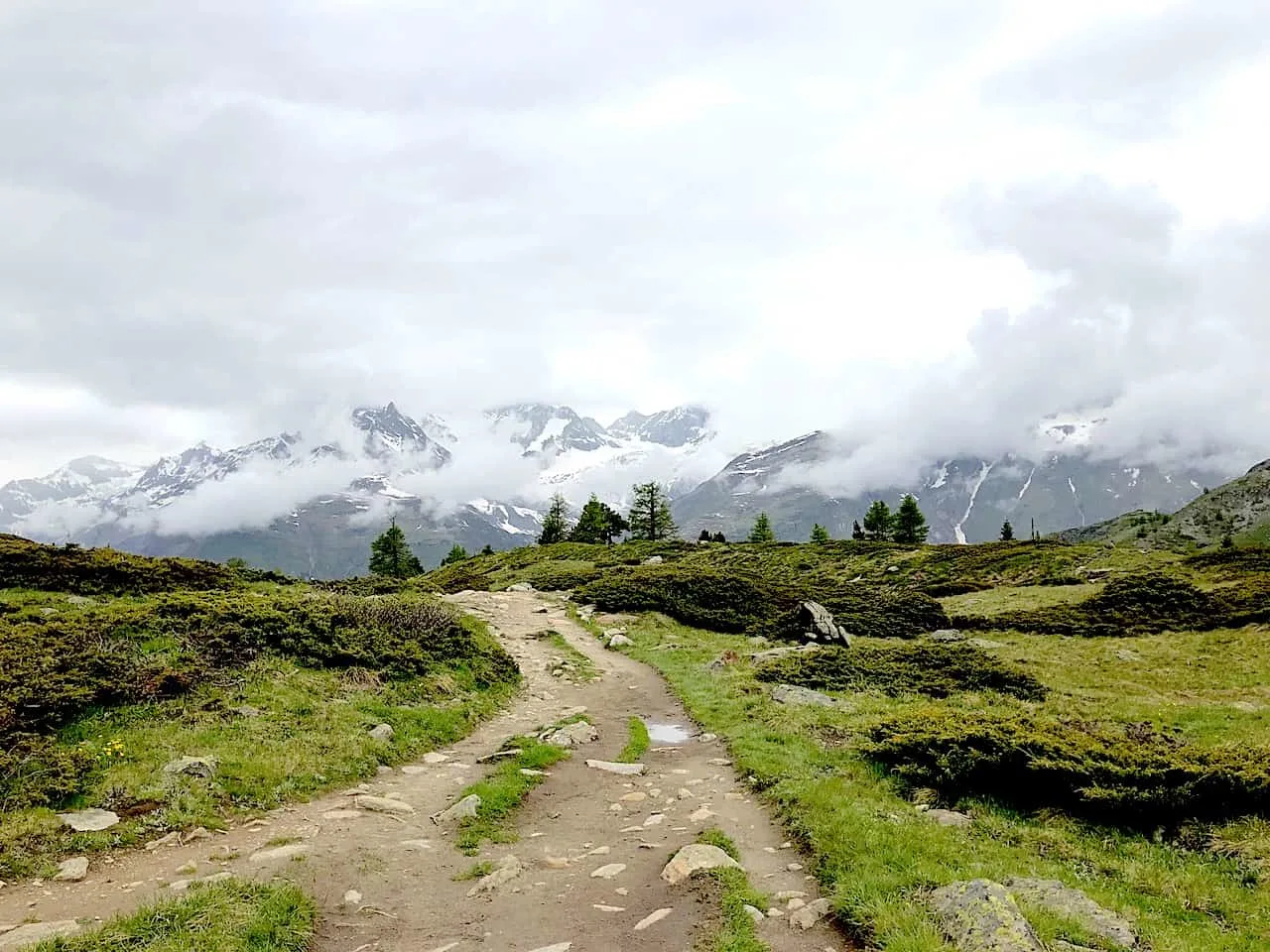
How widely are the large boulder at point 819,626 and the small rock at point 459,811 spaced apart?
21.8 metres

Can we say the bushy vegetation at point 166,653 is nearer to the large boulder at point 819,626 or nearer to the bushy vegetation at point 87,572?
the bushy vegetation at point 87,572

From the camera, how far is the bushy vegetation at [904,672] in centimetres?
2223

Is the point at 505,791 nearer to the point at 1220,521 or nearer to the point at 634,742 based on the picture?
the point at 634,742

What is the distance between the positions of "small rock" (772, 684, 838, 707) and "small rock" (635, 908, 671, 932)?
11443 millimetres

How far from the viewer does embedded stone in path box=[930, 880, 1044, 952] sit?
730 centimetres

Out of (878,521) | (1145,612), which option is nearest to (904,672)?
(1145,612)

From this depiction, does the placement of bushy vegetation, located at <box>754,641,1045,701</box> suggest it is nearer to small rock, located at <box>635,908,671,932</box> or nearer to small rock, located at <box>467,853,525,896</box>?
small rock, located at <box>467,853,525,896</box>

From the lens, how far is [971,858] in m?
9.75

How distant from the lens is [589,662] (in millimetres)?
27703

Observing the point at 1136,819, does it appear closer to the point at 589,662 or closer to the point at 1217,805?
the point at 1217,805

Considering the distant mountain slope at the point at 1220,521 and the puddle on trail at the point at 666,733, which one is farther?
the distant mountain slope at the point at 1220,521

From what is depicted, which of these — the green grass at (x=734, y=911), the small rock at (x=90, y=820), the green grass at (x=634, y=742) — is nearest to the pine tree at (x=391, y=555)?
the green grass at (x=634, y=742)

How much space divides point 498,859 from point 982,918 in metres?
6.46

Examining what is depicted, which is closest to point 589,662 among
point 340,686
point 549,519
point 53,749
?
point 340,686
